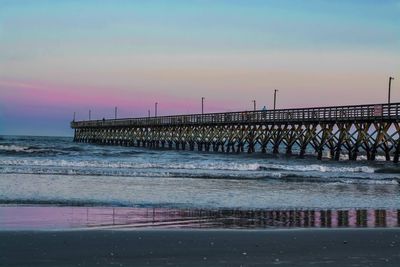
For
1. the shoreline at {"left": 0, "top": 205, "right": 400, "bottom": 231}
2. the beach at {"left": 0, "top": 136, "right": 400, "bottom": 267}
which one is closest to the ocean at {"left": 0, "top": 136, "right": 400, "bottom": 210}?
the beach at {"left": 0, "top": 136, "right": 400, "bottom": 267}

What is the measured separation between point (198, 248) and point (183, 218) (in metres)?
2.68

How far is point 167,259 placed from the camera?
5.94m

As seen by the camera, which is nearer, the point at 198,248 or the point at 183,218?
the point at 198,248

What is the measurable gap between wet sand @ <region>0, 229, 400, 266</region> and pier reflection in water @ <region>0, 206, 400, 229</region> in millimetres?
714

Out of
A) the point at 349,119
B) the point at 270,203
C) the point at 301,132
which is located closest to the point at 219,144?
the point at 301,132

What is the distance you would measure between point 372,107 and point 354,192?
1809 cm

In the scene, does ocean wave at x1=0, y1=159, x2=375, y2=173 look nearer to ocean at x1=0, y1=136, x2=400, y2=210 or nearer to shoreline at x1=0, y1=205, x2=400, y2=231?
ocean at x1=0, y1=136, x2=400, y2=210

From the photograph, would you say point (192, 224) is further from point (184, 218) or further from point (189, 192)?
point (189, 192)

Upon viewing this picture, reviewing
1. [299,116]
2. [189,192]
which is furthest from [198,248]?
[299,116]

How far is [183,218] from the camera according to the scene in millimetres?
9203

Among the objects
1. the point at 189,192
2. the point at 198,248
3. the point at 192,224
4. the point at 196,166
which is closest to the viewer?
the point at 198,248

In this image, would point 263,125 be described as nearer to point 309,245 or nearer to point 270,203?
point 270,203

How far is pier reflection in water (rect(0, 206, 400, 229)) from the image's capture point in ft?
27.4

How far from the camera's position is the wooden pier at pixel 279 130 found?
103 feet
